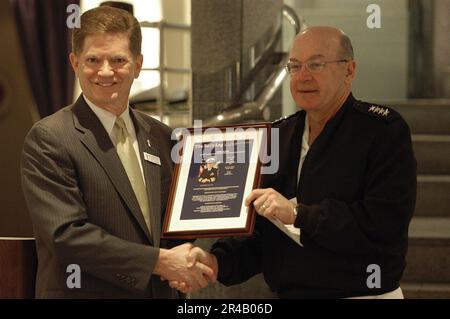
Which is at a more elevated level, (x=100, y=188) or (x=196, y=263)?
(x=100, y=188)

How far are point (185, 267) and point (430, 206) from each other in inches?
107

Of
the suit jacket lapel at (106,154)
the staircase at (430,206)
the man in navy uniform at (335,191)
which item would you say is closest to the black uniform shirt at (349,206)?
the man in navy uniform at (335,191)

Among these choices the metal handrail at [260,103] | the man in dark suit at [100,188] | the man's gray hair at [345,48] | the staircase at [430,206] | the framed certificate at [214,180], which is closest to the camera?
the man in dark suit at [100,188]

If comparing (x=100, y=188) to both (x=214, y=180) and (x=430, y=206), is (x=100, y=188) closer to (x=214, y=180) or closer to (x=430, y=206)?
(x=214, y=180)

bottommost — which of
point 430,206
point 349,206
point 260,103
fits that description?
point 430,206

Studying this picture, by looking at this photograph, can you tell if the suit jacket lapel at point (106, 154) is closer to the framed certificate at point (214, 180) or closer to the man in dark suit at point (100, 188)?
the man in dark suit at point (100, 188)

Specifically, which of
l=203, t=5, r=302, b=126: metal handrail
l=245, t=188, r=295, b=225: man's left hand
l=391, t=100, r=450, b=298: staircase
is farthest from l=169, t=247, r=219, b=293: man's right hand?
l=391, t=100, r=450, b=298: staircase

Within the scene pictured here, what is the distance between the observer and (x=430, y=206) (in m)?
5.57

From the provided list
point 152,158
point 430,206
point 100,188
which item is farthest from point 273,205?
point 430,206

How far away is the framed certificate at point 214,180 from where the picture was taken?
127 inches

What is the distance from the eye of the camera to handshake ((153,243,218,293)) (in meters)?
3.20

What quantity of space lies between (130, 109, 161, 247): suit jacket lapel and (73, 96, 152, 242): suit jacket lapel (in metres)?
0.05

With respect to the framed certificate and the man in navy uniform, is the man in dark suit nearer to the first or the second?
the framed certificate
